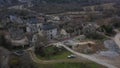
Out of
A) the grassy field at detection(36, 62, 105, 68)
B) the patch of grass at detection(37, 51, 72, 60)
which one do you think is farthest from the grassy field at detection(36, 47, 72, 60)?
the grassy field at detection(36, 62, 105, 68)

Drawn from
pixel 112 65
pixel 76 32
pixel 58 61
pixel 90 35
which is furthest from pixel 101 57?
pixel 76 32

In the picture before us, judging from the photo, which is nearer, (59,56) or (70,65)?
(70,65)

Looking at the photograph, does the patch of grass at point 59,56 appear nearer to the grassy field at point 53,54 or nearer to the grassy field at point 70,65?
the grassy field at point 53,54

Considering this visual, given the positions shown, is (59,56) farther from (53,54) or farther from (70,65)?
(70,65)

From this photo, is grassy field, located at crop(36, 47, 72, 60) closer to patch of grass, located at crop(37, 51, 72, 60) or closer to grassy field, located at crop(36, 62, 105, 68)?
patch of grass, located at crop(37, 51, 72, 60)

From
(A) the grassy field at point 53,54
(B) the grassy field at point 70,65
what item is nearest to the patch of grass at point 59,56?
(A) the grassy field at point 53,54

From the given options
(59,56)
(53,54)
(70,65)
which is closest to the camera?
(70,65)

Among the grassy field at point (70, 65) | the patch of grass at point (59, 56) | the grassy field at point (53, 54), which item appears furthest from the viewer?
the grassy field at point (53, 54)

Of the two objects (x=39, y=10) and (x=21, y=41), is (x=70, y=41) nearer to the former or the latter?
(x=21, y=41)

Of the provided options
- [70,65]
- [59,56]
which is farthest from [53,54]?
[70,65]

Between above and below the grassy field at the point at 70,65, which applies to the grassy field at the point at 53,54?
above

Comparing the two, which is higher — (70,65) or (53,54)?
(53,54)
